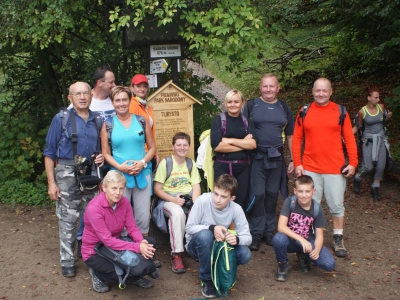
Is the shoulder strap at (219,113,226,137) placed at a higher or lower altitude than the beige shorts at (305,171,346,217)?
higher

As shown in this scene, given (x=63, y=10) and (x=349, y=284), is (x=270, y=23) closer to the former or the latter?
(x=63, y=10)

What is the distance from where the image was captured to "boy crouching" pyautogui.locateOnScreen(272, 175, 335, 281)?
4.93 m

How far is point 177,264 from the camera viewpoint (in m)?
5.23

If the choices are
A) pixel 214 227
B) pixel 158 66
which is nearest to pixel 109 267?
pixel 214 227

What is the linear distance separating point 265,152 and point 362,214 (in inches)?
91.3

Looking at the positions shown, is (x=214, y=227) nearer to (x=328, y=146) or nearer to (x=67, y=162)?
(x=67, y=162)

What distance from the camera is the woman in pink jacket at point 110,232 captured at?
14.9 ft

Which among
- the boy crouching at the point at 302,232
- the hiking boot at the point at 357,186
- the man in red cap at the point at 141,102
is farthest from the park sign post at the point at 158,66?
the hiking boot at the point at 357,186

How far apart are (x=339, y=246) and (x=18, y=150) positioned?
5.06m

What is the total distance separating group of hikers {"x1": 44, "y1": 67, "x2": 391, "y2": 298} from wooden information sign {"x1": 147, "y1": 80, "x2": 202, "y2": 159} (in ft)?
0.70

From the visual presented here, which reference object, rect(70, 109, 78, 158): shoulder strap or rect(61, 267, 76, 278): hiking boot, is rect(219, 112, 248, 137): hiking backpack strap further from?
rect(61, 267, 76, 278): hiking boot

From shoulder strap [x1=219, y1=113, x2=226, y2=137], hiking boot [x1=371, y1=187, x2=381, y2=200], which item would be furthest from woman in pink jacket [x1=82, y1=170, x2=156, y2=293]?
hiking boot [x1=371, y1=187, x2=381, y2=200]

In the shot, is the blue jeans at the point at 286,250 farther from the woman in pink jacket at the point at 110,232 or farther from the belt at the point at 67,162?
the belt at the point at 67,162

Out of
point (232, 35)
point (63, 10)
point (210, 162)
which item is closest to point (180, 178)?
point (210, 162)
